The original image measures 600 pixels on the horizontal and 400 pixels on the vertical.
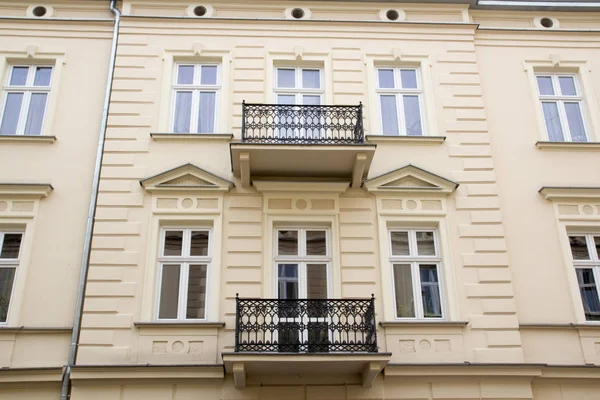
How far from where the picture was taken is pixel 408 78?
1202cm

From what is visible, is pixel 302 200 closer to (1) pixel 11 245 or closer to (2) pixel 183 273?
(2) pixel 183 273

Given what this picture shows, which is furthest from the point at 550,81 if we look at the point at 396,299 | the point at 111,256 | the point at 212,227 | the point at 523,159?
the point at 111,256

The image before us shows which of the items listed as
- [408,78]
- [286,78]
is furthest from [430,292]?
[286,78]

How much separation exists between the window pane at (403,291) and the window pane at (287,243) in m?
1.77

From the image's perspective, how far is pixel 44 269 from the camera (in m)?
9.79

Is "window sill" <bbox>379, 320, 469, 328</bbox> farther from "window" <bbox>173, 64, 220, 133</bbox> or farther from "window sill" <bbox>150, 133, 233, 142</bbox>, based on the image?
"window" <bbox>173, 64, 220, 133</bbox>

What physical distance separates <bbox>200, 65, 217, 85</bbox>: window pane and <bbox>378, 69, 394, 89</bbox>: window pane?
10.9 feet

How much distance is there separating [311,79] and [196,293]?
490 centimetres

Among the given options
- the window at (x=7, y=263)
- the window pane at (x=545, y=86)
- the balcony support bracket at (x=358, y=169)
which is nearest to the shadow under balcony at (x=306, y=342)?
the balcony support bracket at (x=358, y=169)

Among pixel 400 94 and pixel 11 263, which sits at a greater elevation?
pixel 400 94

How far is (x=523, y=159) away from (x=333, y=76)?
13.0 feet

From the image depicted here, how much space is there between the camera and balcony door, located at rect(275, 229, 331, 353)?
900 cm

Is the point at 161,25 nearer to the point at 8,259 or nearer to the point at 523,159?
the point at 8,259

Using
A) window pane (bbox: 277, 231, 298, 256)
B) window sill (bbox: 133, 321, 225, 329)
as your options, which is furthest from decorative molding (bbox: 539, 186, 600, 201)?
window sill (bbox: 133, 321, 225, 329)
